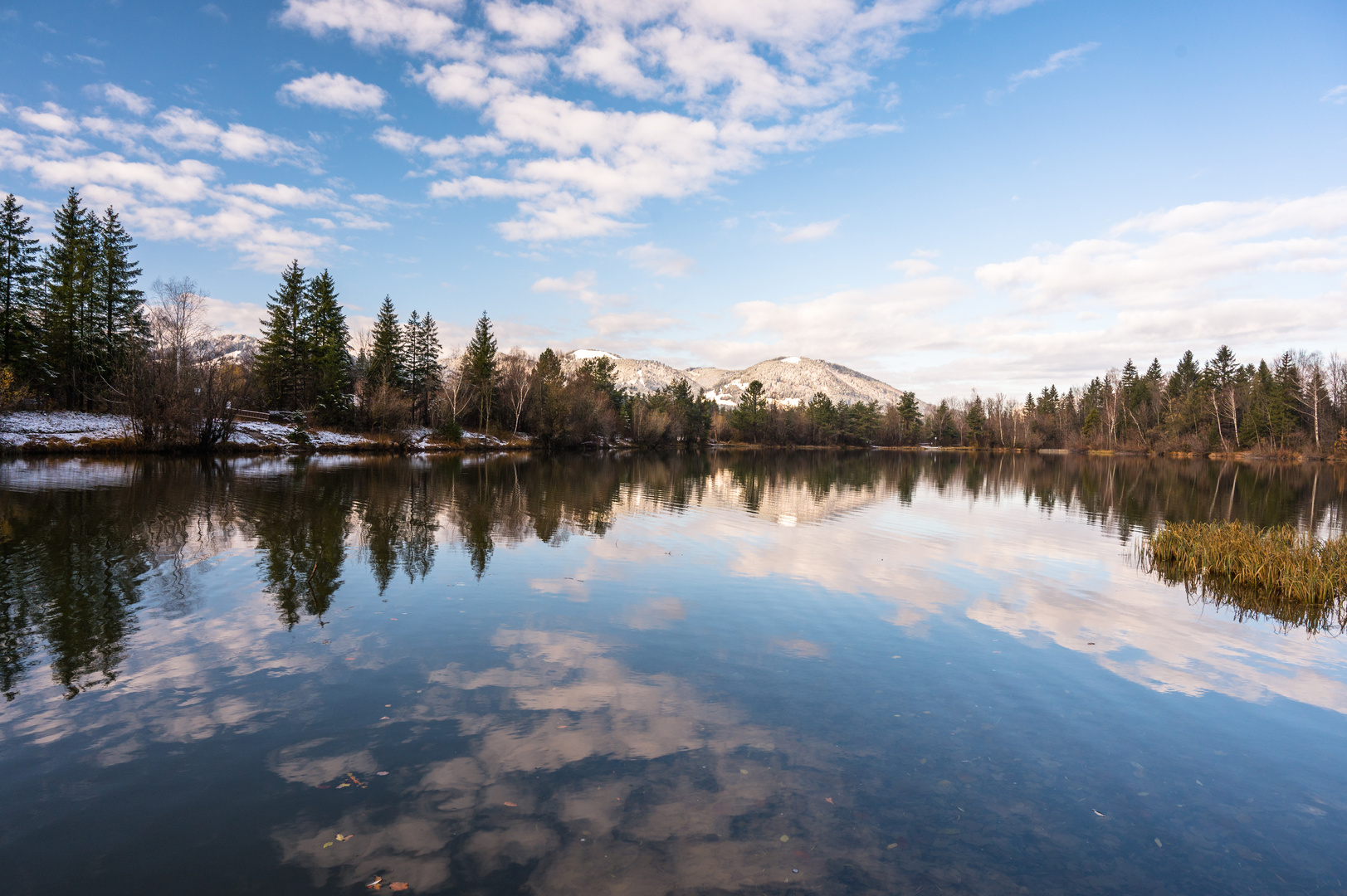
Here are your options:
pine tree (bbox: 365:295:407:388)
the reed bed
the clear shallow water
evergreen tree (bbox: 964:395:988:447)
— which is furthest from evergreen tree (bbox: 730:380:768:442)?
the clear shallow water

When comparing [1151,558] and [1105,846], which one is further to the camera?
[1151,558]

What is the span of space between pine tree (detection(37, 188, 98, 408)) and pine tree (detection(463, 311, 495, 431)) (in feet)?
112

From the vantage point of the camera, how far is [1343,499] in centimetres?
3275

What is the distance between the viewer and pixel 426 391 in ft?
253

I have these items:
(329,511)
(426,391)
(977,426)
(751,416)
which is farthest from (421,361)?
(977,426)

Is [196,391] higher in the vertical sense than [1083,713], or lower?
higher

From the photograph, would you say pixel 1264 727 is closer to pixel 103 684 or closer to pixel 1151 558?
pixel 1151 558

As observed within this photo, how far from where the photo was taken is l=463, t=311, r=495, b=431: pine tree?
76.8 meters

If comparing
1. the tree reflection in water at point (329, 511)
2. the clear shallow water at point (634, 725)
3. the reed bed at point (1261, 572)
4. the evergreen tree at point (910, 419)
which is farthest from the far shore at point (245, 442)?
the evergreen tree at point (910, 419)

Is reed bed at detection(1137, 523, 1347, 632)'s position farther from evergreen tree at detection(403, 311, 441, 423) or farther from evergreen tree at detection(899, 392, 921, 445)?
evergreen tree at detection(899, 392, 921, 445)

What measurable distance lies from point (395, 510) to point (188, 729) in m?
16.1

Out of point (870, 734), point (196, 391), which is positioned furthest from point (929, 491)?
point (196, 391)

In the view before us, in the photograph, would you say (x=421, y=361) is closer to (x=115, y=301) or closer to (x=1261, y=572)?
(x=115, y=301)

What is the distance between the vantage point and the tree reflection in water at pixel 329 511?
983 centimetres
